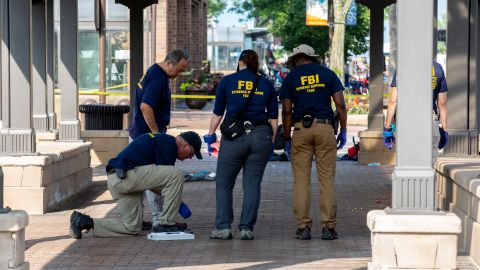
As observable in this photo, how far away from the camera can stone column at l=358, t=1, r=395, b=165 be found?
68.9 feet

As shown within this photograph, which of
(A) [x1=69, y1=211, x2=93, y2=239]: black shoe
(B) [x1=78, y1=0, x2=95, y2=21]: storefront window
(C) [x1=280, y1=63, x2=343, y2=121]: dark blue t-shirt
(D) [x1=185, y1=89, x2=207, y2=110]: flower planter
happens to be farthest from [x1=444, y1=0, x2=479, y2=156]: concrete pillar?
(D) [x1=185, y1=89, x2=207, y2=110]: flower planter

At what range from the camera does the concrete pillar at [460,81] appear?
14539 mm

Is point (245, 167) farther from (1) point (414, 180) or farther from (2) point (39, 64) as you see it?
(2) point (39, 64)

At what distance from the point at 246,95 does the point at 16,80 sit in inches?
136

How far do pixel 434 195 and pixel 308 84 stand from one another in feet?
10.2

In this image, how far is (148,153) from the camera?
37.8 ft

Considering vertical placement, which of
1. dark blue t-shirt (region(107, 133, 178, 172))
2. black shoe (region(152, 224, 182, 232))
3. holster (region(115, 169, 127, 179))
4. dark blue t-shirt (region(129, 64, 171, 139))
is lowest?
black shoe (region(152, 224, 182, 232))

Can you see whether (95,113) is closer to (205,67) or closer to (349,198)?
(349,198)

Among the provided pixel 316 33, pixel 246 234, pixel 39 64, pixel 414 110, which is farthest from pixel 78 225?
pixel 316 33

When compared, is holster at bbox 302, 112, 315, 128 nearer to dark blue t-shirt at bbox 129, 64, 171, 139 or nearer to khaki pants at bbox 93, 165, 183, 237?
khaki pants at bbox 93, 165, 183, 237

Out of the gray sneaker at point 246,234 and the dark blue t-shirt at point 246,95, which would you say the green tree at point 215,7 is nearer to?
the dark blue t-shirt at point 246,95

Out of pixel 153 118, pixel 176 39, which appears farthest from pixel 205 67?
pixel 153 118

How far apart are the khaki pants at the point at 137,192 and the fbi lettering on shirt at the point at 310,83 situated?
1.47 metres

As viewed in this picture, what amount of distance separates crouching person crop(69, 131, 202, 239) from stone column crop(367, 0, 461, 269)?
2853mm
